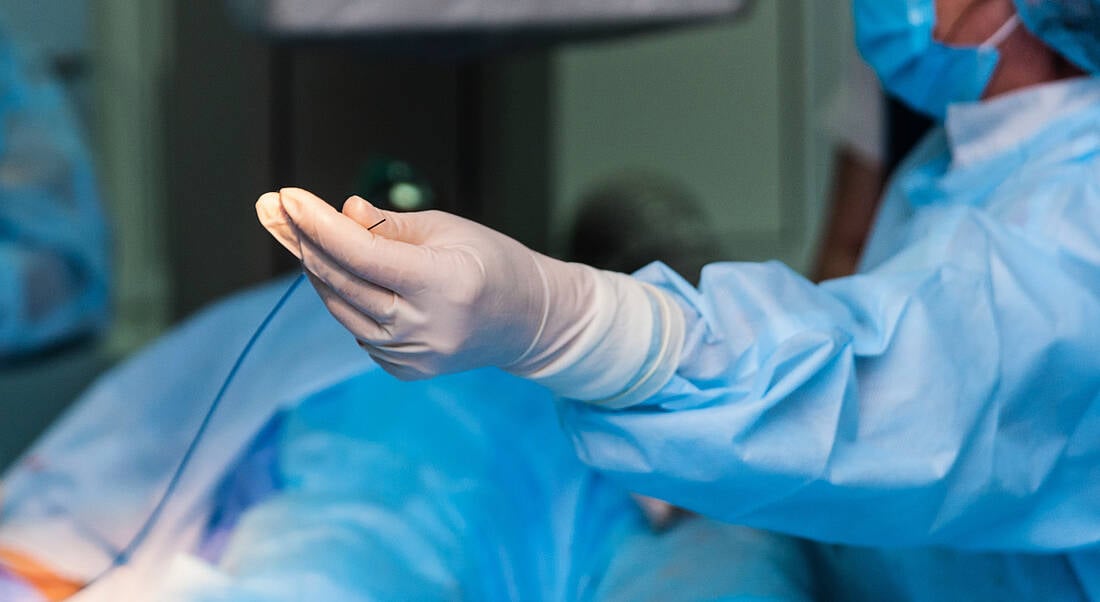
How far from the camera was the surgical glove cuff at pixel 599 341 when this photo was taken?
534mm

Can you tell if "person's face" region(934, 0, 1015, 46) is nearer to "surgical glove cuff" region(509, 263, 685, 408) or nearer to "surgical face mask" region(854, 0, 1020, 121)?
"surgical face mask" region(854, 0, 1020, 121)

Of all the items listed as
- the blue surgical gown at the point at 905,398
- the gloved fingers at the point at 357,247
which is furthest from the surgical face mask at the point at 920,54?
the gloved fingers at the point at 357,247

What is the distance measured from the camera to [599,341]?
0.54 m

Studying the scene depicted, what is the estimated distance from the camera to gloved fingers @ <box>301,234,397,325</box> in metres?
0.47

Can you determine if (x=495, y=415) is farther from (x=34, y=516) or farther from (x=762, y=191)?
(x=762, y=191)

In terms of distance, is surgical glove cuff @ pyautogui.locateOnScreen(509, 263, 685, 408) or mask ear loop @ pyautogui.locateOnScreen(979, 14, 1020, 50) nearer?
surgical glove cuff @ pyautogui.locateOnScreen(509, 263, 685, 408)

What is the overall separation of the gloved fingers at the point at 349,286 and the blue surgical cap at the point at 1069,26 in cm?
49

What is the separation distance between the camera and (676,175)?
237 centimetres

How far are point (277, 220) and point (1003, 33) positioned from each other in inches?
A: 21.8

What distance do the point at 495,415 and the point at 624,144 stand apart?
1640mm

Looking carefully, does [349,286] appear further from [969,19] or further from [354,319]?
[969,19]

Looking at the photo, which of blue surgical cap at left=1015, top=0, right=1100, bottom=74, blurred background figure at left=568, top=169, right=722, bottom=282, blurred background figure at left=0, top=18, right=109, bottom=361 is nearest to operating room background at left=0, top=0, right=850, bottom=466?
blurred background figure at left=0, top=18, right=109, bottom=361

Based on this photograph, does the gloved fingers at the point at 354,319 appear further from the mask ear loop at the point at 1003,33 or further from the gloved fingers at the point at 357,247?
the mask ear loop at the point at 1003,33

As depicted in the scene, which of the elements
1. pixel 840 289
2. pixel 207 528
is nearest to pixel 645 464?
pixel 840 289
